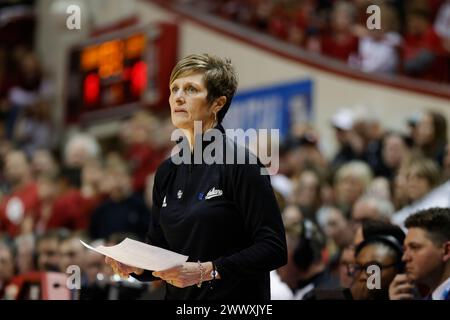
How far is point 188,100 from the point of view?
3.57m

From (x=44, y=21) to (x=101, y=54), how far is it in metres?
2.65

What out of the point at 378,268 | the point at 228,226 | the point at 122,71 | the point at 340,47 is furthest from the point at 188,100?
the point at 122,71

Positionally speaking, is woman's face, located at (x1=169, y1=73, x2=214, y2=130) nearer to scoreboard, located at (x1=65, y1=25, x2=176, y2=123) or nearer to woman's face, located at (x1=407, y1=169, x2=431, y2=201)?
woman's face, located at (x1=407, y1=169, x2=431, y2=201)

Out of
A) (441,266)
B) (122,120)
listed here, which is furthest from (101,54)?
(441,266)

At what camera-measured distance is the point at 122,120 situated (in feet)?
42.5

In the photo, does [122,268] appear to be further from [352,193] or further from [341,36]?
[341,36]

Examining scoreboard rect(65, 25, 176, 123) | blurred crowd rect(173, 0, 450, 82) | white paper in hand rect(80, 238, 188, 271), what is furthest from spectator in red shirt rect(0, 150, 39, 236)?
white paper in hand rect(80, 238, 188, 271)

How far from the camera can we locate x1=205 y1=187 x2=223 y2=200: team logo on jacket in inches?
139

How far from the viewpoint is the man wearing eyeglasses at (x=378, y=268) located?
469 centimetres

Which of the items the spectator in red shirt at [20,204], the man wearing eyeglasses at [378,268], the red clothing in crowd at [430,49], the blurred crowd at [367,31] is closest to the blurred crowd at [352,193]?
the man wearing eyeglasses at [378,268]

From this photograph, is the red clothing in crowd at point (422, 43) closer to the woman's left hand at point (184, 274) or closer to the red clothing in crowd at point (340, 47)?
the red clothing in crowd at point (340, 47)

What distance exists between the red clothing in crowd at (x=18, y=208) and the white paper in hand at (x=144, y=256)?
645 cm

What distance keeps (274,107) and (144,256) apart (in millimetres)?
7872
